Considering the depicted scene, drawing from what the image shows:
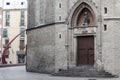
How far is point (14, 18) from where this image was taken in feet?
233

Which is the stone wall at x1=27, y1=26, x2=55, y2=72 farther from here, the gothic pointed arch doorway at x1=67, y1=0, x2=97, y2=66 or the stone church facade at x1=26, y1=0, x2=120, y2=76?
the gothic pointed arch doorway at x1=67, y1=0, x2=97, y2=66

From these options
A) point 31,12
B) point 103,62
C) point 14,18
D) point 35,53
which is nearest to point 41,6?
point 31,12

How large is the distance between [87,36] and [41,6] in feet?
23.3

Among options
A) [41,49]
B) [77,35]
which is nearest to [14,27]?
[41,49]

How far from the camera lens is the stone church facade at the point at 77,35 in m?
26.8

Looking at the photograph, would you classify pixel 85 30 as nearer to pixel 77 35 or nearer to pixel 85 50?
pixel 77 35

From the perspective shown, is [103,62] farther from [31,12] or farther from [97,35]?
[31,12]

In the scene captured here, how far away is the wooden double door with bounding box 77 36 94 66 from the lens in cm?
2871

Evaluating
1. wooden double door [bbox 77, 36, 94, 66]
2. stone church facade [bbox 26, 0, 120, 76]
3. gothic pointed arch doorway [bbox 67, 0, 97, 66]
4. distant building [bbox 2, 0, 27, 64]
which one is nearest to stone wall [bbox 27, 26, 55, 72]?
stone church facade [bbox 26, 0, 120, 76]

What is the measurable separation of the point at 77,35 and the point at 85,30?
0.89m

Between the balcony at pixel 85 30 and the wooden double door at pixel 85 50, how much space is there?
0.55 m

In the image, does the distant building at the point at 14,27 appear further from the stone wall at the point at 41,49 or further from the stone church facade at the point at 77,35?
the stone church facade at the point at 77,35

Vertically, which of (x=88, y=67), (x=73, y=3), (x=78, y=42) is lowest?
(x=88, y=67)

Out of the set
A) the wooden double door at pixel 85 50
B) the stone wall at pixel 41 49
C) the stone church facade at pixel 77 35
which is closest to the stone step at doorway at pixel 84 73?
the stone church facade at pixel 77 35
